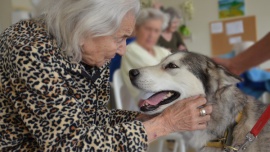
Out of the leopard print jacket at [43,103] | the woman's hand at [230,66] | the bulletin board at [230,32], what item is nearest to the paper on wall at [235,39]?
the bulletin board at [230,32]

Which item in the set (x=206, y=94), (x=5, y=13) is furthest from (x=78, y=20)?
(x=5, y=13)

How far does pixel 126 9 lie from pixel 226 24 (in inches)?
156

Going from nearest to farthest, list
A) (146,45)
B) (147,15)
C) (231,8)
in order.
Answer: (146,45) → (147,15) → (231,8)

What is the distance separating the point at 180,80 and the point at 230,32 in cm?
372

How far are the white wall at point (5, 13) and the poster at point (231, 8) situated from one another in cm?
303

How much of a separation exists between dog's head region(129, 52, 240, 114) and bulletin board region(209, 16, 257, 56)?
11.7 feet

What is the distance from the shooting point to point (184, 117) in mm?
1196

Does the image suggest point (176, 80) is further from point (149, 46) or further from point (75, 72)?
point (149, 46)

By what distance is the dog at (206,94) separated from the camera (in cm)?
131

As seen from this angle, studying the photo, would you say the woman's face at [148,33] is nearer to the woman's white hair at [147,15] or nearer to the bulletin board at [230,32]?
the woman's white hair at [147,15]

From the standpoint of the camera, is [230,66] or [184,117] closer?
[184,117]

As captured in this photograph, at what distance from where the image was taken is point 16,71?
100 cm

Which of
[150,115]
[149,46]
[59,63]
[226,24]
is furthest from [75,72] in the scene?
[226,24]

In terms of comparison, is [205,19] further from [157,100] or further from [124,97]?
[157,100]
